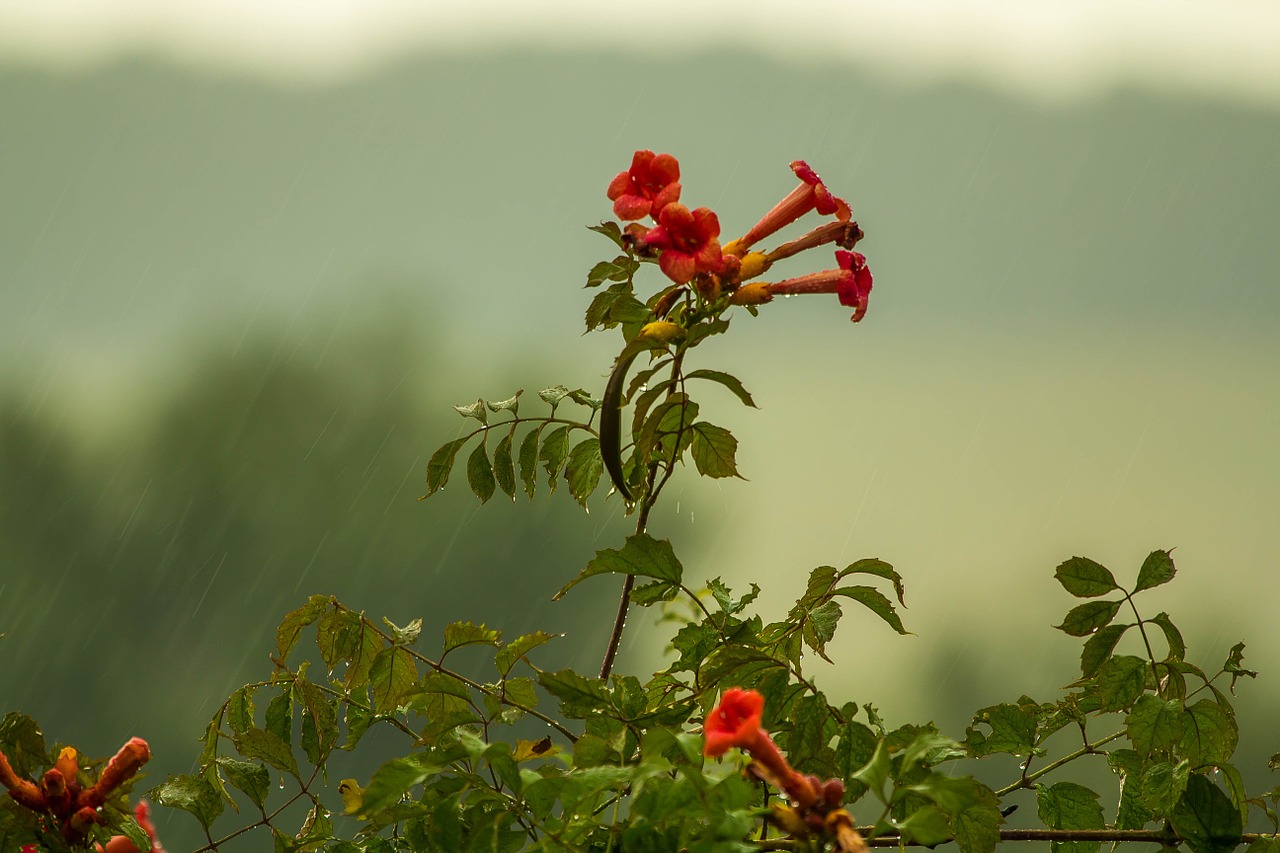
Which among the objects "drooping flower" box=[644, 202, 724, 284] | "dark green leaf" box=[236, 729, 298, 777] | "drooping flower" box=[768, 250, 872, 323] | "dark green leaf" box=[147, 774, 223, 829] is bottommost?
"dark green leaf" box=[147, 774, 223, 829]

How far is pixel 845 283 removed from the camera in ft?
2.11

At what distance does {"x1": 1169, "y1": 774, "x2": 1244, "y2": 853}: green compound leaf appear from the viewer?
1.87 feet

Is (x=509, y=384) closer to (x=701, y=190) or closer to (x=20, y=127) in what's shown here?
(x=701, y=190)

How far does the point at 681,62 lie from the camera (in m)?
3.65

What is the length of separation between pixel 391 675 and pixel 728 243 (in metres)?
0.32

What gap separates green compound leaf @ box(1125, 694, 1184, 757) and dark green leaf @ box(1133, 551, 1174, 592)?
0.21ft

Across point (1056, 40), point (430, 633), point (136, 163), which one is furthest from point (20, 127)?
point (1056, 40)

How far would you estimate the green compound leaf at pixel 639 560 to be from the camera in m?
0.56

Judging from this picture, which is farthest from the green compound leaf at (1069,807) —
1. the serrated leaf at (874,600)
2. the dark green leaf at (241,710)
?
the dark green leaf at (241,710)

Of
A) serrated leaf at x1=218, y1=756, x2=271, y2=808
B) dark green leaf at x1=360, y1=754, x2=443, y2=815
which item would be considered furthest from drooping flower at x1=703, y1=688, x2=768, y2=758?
serrated leaf at x1=218, y1=756, x2=271, y2=808

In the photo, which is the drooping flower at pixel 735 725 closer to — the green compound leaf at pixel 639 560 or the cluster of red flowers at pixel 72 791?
the green compound leaf at pixel 639 560

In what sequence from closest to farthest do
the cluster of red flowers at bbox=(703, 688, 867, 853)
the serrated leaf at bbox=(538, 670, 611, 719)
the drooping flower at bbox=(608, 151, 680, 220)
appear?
the cluster of red flowers at bbox=(703, 688, 867, 853)
the serrated leaf at bbox=(538, 670, 611, 719)
the drooping flower at bbox=(608, 151, 680, 220)

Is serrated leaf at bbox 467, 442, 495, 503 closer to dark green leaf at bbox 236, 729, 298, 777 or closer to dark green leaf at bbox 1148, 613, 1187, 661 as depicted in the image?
dark green leaf at bbox 236, 729, 298, 777

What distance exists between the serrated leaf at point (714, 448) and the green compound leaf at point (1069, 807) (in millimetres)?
274
